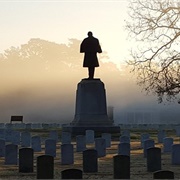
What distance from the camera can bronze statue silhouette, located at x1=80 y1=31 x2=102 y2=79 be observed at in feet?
77.6

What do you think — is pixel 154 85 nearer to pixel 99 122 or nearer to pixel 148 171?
pixel 99 122

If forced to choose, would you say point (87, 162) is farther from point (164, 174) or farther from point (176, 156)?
point (164, 174)

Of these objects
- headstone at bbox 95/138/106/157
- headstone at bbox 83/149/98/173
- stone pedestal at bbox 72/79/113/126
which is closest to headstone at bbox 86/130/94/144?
stone pedestal at bbox 72/79/113/126

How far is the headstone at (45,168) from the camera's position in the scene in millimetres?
9203

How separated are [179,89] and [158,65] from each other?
1800 millimetres

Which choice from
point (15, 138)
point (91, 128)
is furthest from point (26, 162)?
point (91, 128)

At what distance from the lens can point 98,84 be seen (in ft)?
76.0

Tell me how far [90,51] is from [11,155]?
12.0 m

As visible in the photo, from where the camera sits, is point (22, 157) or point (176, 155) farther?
point (176, 155)

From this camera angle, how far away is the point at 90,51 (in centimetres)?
2377

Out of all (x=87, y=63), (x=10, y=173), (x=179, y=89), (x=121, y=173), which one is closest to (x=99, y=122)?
(x=87, y=63)

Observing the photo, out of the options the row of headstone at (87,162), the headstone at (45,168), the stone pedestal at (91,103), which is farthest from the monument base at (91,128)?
the headstone at (45,168)

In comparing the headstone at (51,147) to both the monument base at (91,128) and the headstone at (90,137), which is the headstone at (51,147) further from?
the monument base at (91,128)

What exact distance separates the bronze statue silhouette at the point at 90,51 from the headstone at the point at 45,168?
1451cm
